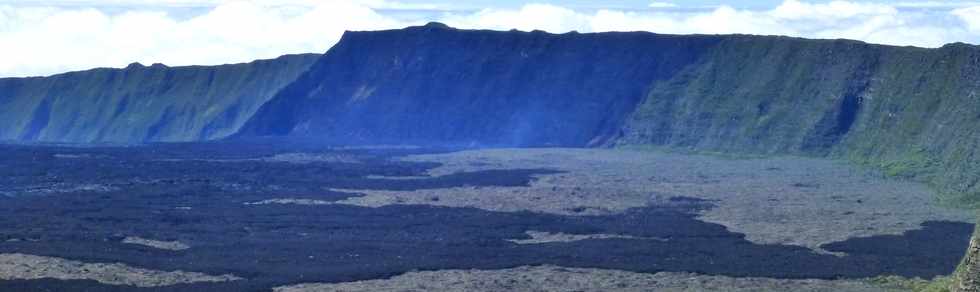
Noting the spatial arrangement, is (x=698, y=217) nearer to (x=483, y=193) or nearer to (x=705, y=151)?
(x=483, y=193)

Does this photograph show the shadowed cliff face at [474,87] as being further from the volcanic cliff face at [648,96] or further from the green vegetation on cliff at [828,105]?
the green vegetation on cliff at [828,105]

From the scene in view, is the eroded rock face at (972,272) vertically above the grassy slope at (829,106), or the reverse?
the grassy slope at (829,106)

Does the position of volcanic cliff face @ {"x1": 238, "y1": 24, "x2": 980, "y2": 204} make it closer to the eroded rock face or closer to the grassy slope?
the grassy slope

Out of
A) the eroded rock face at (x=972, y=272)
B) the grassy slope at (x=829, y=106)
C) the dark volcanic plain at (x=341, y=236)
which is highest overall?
the grassy slope at (x=829, y=106)

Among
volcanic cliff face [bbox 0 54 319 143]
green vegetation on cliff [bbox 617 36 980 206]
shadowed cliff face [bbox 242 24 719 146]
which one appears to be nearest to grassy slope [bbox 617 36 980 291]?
green vegetation on cliff [bbox 617 36 980 206]

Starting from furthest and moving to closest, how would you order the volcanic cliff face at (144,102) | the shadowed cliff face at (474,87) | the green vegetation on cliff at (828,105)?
the volcanic cliff face at (144,102)
the shadowed cliff face at (474,87)
the green vegetation on cliff at (828,105)

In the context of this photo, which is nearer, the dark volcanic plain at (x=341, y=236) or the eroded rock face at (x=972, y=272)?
the eroded rock face at (x=972, y=272)

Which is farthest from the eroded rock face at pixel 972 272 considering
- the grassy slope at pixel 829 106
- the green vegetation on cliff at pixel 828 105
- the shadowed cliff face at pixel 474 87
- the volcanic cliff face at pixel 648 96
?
the shadowed cliff face at pixel 474 87
